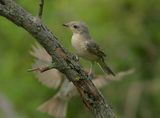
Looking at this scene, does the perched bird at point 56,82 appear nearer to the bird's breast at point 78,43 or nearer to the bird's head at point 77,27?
the bird's head at point 77,27

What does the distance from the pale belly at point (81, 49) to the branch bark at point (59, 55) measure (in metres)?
1.02

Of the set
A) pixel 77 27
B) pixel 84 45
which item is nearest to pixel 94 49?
pixel 84 45

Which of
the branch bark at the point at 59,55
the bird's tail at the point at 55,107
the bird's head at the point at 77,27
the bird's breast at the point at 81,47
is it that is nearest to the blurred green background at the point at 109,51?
the bird's tail at the point at 55,107

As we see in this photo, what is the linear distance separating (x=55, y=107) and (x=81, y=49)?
6.17 ft

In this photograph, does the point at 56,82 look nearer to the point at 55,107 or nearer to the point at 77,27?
the point at 55,107

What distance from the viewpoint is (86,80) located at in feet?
16.6

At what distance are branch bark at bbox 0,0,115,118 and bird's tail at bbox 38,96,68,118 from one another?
2535mm

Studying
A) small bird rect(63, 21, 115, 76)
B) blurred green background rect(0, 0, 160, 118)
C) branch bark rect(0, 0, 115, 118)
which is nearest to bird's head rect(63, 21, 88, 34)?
small bird rect(63, 21, 115, 76)

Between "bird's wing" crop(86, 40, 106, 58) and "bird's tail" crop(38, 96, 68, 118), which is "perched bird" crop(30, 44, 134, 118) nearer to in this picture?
"bird's tail" crop(38, 96, 68, 118)

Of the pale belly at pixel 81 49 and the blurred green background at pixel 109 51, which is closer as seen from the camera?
the pale belly at pixel 81 49

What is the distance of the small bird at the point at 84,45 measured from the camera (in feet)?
20.2

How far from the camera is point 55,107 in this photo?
7902 mm

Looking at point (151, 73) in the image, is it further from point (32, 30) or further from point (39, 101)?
point (32, 30)

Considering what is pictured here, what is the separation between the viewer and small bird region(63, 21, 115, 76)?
616cm
